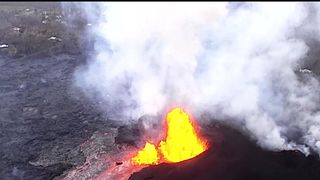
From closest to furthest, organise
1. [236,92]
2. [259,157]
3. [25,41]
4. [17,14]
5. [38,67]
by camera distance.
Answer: [259,157] < [236,92] < [38,67] < [25,41] < [17,14]

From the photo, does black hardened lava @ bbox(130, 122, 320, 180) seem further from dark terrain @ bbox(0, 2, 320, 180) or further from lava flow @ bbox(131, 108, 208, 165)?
lava flow @ bbox(131, 108, 208, 165)

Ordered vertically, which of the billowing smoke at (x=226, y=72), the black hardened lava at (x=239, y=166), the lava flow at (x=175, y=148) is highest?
the billowing smoke at (x=226, y=72)

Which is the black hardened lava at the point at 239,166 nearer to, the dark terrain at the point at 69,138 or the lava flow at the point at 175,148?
the dark terrain at the point at 69,138

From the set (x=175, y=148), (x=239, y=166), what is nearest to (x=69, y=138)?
(x=175, y=148)

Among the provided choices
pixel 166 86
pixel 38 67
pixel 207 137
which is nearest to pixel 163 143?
pixel 207 137

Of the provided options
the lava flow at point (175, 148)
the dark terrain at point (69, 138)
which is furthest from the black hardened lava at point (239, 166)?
the lava flow at point (175, 148)

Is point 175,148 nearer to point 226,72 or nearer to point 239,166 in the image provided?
point 239,166

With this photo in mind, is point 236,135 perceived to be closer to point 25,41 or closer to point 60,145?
point 60,145
